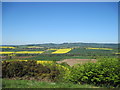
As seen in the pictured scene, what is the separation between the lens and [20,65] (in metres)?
5.18

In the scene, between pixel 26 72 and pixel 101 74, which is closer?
pixel 101 74

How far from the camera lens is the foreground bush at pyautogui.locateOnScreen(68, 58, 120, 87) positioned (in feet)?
13.5

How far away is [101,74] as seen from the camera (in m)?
4.14

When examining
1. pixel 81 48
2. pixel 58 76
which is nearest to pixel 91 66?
pixel 58 76

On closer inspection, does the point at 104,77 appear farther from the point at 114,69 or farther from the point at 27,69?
the point at 27,69

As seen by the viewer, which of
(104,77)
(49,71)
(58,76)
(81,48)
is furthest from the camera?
(81,48)

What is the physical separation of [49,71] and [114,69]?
223 centimetres

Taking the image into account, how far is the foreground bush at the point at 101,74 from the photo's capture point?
4.12 metres

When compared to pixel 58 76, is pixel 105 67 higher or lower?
higher

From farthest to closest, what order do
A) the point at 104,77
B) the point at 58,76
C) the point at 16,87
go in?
the point at 58,76, the point at 104,77, the point at 16,87

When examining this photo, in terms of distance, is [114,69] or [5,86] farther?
[114,69]

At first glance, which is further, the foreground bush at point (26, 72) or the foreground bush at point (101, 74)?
the foreground bush at point (26, 72)

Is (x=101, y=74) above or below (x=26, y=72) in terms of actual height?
above

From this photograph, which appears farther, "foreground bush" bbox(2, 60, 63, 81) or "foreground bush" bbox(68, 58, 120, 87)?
"foreground bush" bbox(2, 60, 63, 81)
